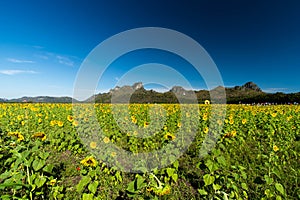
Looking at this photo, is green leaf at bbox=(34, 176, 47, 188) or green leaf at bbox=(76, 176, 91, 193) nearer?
green leaf at bbox=(76, 176, 91, 193)

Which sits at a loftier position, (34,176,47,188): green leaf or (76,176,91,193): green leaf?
(76,176,91,193): green leaf

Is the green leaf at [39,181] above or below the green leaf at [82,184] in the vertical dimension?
below

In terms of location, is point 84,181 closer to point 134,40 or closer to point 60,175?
point 60,175

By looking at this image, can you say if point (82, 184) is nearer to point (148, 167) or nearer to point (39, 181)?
point (39, 181)

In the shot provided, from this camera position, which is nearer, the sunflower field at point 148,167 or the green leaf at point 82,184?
the green leaf at point 82,184

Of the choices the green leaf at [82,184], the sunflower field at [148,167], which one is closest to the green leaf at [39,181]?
the sunflower field at [148,167]

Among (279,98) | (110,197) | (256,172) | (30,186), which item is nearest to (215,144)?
(256,172)

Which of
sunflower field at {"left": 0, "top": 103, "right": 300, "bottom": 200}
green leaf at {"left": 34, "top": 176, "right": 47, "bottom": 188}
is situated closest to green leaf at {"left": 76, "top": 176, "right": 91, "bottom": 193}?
sunflower field at {"left": 0, "top": 103, "right": 300, "bottom": 200}

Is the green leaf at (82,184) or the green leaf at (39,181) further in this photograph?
the green leaf at (39,181)

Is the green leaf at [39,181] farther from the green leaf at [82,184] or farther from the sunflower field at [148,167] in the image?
the green leaf at [82,184]

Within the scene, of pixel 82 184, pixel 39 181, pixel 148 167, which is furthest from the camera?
pixel 148 167

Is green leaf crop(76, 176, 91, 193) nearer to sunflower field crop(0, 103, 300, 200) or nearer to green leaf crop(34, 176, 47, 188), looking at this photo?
sunflower field crop(0, 103, 300, 200)

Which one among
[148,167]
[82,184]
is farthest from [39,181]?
[148,167]

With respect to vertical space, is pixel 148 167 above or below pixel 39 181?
below
